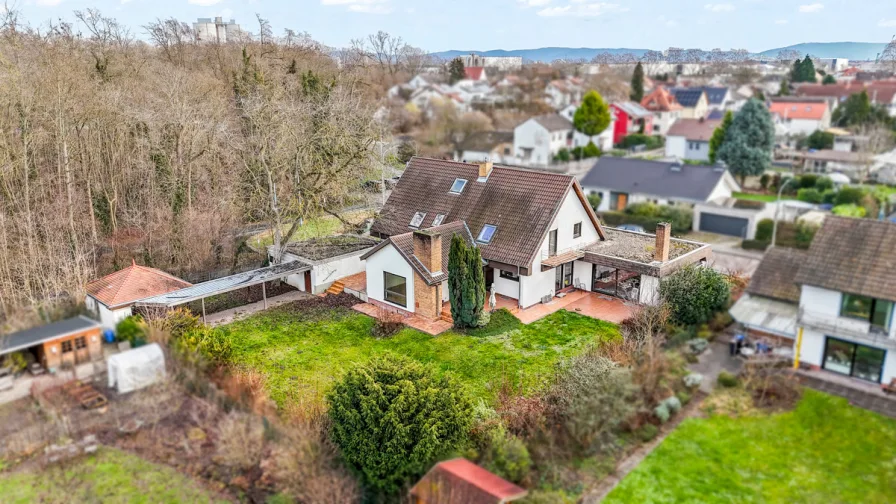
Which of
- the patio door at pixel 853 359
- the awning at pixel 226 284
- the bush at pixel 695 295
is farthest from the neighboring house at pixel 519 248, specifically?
→ the patio door at pixel 853 359

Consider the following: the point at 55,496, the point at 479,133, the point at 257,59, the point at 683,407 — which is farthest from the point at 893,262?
the point at 479,133

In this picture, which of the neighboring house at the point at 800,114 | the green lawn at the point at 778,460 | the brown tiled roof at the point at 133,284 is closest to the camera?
the green lawn at the point at 778,460

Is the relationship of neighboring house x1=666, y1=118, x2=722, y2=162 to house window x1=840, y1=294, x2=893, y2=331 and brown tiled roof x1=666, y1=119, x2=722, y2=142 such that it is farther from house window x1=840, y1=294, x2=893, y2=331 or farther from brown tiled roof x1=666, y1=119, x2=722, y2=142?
house window x1=840, y1=294, x2=893, y2=331

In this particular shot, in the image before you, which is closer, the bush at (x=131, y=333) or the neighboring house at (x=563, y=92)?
the bush at (x=131, y=333)

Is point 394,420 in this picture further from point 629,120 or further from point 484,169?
point 629,120

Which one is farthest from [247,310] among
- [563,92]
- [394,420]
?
[563,92]

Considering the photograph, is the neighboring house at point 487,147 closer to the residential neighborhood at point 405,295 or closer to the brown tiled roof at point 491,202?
the residential neighborhood at point 405,295

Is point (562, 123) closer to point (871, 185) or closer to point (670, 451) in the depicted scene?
point (871, 185)
